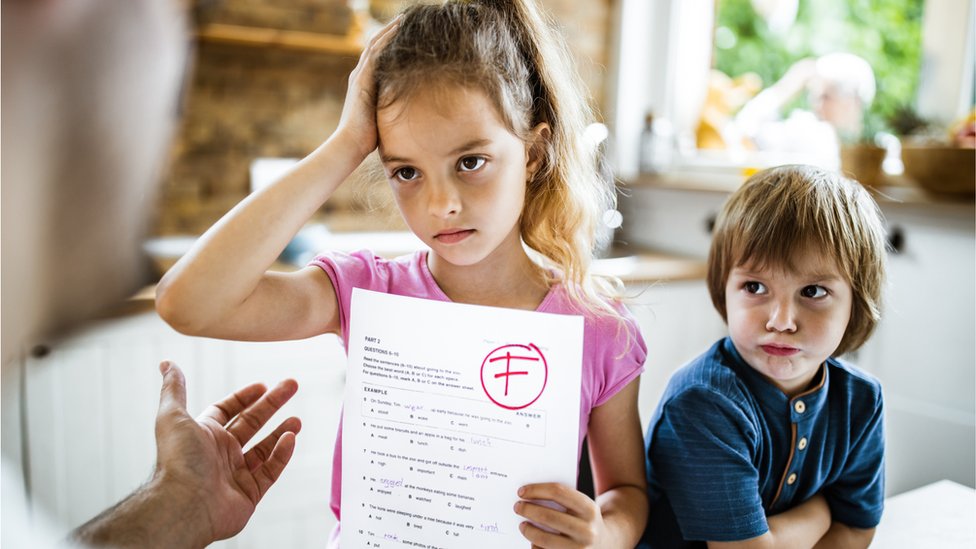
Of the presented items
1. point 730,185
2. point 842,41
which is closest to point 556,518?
point 730,185

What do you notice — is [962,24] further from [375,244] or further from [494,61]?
[375,244]

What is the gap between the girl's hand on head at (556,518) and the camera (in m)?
0.62

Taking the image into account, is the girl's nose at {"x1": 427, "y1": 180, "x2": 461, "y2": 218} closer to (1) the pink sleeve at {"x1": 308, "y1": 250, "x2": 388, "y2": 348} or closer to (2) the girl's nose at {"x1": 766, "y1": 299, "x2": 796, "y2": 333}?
(1) the pink sleeve at {"x1": 308, "y1": 250, "x2": 388, "y2": 348}

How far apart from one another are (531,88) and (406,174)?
0.58 feet

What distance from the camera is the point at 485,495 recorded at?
25.2 inches

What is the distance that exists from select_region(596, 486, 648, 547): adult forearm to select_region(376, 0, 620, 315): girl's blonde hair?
20 cm

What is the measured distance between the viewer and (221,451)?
778mm

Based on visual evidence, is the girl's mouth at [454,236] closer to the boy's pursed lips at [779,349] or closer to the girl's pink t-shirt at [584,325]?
the girl's pink t-shirt at [584,325]

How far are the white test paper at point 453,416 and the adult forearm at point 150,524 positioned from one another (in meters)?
0.17

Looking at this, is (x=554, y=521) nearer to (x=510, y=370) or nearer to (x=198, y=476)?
(x=510, y=370)

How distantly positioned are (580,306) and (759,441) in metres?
0.24

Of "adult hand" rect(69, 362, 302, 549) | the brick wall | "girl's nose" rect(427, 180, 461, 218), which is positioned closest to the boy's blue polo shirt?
"girl's nose" rect(427, 180, 461, 218)

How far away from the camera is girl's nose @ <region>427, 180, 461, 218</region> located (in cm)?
66

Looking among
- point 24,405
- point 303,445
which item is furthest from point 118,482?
point 303,445
